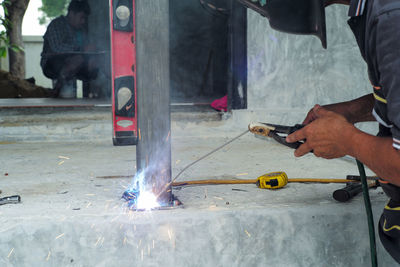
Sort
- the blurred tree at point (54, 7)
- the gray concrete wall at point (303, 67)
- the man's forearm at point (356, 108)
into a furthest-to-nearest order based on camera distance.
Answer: the blurred tree at point (54, 7), the gray concrete wall at point (303, 67), the man's forearm at point (356, 108)

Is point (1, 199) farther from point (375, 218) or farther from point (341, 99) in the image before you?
point (341, 99)

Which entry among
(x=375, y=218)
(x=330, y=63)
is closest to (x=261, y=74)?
(x=330, y=63)

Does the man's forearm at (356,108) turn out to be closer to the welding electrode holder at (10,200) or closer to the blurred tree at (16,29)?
the welding electrode holder at (10,200)

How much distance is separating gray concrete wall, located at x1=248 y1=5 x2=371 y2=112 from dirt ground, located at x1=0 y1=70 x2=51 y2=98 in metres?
7.41

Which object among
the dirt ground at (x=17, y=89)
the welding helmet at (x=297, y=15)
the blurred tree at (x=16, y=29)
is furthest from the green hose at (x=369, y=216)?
the blurred tree at (x=16, y=29)

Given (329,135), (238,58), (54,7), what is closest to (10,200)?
(329,135)

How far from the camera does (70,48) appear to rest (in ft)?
25.5

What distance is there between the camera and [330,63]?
3055mm

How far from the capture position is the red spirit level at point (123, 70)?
1.53 meters

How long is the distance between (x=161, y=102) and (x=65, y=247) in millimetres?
669

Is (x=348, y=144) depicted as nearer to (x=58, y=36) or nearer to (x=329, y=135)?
(x=329, y=135)

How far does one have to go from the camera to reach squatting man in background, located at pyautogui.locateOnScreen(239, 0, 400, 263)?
1004 mm

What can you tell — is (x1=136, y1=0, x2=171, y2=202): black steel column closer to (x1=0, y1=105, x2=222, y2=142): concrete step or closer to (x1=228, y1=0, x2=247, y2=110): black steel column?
(x1=0, y1=105, x2=222, y2=142): concrete step

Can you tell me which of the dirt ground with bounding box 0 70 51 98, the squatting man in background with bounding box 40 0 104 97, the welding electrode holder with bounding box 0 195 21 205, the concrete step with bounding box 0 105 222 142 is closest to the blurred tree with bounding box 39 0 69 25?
the dirt ground with bounding box 0 70 51 98
